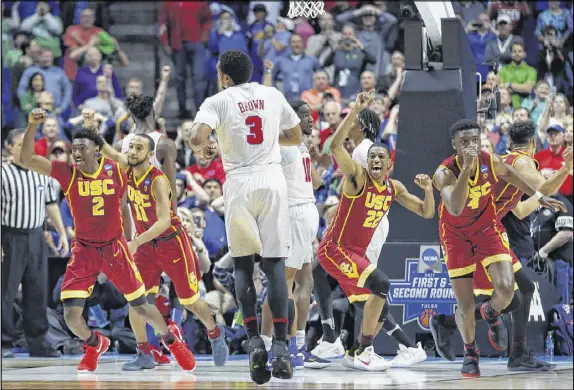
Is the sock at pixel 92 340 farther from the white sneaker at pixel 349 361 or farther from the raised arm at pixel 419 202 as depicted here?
the raised arm at pixel 419 202

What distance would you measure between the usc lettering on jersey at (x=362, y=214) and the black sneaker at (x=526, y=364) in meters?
1.61

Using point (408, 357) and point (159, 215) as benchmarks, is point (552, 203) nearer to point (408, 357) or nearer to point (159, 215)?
point (408, 357)

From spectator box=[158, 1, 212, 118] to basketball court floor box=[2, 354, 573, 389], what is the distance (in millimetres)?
8313

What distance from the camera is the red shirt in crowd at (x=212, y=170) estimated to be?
1530 cm

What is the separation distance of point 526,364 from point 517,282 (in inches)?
27.8

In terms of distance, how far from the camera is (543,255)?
1329cm

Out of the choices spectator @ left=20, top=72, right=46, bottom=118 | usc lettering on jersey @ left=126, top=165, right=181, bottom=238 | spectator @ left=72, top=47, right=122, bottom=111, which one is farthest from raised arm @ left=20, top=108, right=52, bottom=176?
A: spectator @ left=72, top=47, right=122, bottom=111

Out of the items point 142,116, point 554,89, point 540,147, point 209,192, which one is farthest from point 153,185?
point 554,89

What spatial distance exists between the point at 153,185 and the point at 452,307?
11.3 feet

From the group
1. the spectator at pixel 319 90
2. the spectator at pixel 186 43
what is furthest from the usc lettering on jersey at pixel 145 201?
the spectator at pixel 186 43

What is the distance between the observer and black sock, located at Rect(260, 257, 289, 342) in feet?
29.3

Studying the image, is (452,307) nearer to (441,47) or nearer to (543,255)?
(543,255)

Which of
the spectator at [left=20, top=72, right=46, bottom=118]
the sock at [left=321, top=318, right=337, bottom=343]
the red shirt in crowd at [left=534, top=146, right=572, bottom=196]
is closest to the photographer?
the sock at [left=321, top=318, right=337, bottom=343]

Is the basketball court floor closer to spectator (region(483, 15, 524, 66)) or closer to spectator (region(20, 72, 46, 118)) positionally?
spectator (region(20, 72, 46, 118))
